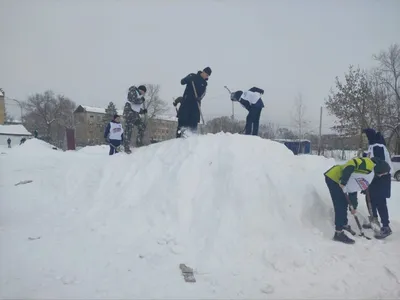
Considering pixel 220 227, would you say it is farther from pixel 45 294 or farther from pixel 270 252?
pixel 45 294

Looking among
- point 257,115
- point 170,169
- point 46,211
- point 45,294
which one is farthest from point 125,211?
point 257,115

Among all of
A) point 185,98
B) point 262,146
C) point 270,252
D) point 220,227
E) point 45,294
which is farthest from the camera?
point 185,98

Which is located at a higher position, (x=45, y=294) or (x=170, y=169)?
(x=170, y=169)

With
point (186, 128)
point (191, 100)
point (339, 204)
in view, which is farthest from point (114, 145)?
point (339, 204)

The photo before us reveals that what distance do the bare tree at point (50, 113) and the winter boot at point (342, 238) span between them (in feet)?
183

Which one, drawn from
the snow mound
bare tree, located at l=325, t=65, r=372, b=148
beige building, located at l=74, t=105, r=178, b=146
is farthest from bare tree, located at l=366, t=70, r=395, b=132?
beige building, located at l=74, t=105, r=178, b=146

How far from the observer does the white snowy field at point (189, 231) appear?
354 cm

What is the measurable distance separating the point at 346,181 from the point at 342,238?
2.70ft

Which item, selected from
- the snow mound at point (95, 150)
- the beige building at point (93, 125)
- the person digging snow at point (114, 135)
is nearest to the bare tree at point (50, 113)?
the beige building at point (93, 125)

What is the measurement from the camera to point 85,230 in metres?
4.64

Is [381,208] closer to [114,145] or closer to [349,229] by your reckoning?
[349,229]

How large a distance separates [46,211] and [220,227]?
9.83 ft

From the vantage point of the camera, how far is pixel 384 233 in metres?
4.89

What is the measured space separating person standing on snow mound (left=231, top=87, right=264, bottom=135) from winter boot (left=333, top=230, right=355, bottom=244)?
340 cm
